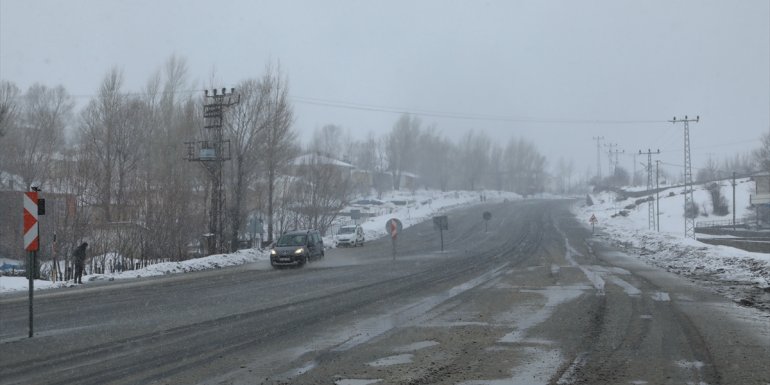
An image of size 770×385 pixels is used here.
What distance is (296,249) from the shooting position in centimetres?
3272

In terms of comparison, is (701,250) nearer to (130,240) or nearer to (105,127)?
(130,240)

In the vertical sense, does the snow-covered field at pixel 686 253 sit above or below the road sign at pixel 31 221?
below

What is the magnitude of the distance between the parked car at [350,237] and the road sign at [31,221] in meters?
39.1

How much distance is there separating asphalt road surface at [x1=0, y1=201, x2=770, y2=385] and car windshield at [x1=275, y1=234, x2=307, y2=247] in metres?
9.69

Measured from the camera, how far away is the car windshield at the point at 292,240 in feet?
112

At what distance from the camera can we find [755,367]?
8898 millimetres

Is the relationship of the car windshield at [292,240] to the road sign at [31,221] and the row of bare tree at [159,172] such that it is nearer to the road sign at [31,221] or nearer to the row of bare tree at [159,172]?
the row of bare tree at [159,172]

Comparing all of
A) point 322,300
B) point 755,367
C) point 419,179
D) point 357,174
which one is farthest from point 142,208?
point 419,179

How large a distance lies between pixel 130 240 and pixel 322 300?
76.5 ft

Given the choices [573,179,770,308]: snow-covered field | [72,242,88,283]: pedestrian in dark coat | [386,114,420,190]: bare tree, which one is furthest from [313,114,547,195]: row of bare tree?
[72,242,88,283]: pedestrian in dark coat

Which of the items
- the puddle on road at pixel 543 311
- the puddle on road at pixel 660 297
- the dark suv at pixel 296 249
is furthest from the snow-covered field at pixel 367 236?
the puddle on road at pixel 660 297

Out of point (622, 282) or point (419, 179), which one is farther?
point (419, 179)

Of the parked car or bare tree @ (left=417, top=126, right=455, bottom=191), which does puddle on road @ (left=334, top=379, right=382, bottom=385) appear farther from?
bare tree @ (left=417, top=126, right=455, bottom=191)

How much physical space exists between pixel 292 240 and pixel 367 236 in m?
28.9
